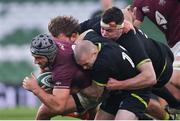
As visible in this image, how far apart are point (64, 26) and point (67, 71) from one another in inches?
26.6

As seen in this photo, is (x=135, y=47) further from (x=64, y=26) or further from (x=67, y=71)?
(x=64, y=26)

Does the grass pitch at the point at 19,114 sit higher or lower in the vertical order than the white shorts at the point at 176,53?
lower

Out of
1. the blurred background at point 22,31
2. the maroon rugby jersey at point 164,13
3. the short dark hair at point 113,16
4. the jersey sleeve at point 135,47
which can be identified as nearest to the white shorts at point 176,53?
the maroon rugby jersey at point 164,13

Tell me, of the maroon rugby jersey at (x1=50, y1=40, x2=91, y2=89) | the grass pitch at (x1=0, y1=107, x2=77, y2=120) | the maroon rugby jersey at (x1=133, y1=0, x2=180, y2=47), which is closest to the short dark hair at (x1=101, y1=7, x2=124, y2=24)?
the maroon rugby jersey at (x1=50, y1=40, x2=91, y2=89)

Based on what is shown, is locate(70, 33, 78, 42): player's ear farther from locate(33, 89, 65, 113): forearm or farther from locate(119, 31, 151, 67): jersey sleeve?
locate(33, 89, 65, 113): forearm

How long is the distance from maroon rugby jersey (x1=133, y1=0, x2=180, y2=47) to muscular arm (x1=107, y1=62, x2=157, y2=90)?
6.21 feet

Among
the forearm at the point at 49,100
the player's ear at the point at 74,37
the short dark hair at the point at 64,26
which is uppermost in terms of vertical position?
the short dark hair at the point at 64,26

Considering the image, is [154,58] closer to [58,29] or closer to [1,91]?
[58,29]

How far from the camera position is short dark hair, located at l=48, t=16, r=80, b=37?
30.7 feet

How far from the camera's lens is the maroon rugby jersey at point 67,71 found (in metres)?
8.86

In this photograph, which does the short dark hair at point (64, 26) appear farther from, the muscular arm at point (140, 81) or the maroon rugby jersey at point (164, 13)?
the maroon rugby jersey at point (164, 13)

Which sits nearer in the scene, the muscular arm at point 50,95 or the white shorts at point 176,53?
the muscular arm at point 50,95

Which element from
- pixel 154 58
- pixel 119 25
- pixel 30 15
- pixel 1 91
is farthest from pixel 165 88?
pixel 30 15

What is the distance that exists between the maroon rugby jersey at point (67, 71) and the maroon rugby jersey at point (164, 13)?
191 centimetres
